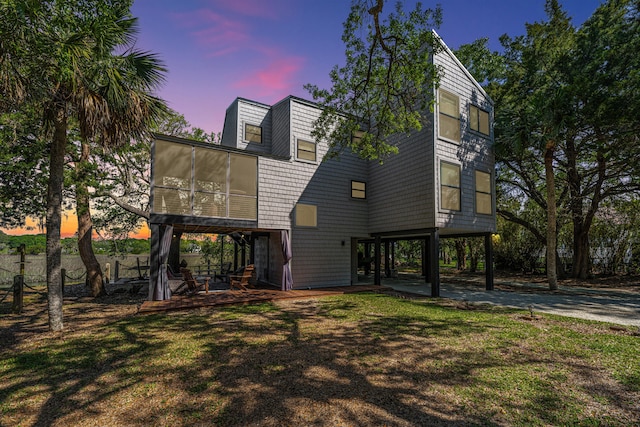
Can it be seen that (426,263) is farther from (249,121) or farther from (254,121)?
(249,121)

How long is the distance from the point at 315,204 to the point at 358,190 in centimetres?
272

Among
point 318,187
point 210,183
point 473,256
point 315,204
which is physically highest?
point 318,187

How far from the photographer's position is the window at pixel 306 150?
542 inches

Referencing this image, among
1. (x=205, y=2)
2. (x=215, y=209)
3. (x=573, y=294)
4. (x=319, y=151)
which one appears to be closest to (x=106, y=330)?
(x=215, y=209)

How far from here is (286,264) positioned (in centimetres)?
1253

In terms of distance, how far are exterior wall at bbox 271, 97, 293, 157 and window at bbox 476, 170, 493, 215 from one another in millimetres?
8688

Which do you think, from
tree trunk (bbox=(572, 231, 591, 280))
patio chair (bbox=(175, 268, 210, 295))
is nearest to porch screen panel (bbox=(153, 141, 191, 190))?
patio chair (bbox=(175, 268, 210, 295))

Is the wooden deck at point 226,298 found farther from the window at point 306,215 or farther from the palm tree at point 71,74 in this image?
the window at point 306,215

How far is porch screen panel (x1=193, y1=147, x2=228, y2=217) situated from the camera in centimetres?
1098

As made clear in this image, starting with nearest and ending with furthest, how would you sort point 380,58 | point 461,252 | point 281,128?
point 380,58 → point 281,128 → point 461,252

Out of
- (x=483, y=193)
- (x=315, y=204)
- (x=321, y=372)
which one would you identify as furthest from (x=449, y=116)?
(x=321, y=372)

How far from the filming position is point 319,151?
14.2m

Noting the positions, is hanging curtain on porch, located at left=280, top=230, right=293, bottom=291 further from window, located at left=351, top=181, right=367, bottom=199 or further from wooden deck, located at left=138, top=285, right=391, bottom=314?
window, located at left=351, top=181, right=367, bottom=199

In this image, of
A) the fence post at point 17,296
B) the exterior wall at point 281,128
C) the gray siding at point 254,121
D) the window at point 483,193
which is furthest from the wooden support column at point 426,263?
the fence post at point 17,296
